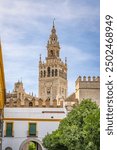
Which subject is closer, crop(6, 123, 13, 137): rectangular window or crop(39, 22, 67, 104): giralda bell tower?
crop(6, 123, 13, 137): rectangular window

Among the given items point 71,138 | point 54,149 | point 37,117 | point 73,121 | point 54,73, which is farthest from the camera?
point 54,73

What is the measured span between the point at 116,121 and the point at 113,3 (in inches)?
83.4

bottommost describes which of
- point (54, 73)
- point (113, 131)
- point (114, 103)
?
point (113, 131)

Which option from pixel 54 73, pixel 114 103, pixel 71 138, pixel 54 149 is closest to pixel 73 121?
pixel 71 138

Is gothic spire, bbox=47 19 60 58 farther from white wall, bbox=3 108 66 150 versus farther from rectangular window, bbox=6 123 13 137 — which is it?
rectangular window, bbox=6 123 13 137

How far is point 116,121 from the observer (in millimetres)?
7270

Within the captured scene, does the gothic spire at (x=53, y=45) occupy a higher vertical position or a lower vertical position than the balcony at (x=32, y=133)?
higher

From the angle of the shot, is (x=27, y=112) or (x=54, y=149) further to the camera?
(x=27, y=112)

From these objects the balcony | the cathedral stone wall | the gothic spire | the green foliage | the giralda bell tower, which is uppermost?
the gothic spire

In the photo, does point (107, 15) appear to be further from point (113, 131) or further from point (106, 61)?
point (113, 131)

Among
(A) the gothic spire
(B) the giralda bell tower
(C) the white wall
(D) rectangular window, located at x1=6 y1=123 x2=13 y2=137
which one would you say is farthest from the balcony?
(B) the giralda bell tower

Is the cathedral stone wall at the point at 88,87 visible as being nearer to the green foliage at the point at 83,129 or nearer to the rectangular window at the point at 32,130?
the rectangular window at the point at 32,130

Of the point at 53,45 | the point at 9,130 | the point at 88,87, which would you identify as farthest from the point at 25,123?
the point at 53,45

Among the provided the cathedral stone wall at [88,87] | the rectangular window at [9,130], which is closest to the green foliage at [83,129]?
the rectangular window at [9,130]
